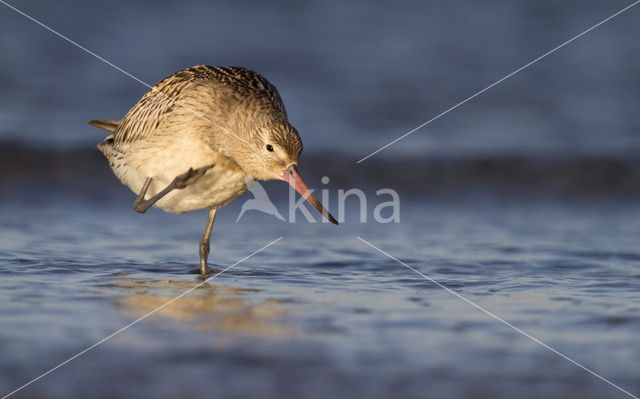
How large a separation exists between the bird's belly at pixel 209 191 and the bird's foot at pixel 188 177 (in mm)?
64

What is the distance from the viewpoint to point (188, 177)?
645 centimetres

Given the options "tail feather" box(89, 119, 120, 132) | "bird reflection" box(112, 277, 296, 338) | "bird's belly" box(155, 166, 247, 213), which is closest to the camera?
"bird reflection" box(112, 277, 296, 338)

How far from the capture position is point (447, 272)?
21.4 ft

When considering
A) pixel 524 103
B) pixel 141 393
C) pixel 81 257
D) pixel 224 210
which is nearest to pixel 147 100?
pixel 81 257

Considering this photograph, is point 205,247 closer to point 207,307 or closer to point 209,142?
point 209,142

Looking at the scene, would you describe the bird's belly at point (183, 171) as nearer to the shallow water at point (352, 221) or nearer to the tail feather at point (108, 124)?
the shallow water at point (352, 221)

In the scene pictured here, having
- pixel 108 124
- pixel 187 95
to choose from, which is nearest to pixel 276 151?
pixel 187 95

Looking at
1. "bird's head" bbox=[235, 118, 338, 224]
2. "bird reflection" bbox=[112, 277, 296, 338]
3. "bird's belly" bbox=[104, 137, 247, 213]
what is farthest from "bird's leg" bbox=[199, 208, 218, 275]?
"bird's head" bbox=[235, 118, 338, 224]

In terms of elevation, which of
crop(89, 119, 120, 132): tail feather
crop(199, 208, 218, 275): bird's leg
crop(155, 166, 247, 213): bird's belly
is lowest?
crop(199, 208, 218, 275): bird's leg

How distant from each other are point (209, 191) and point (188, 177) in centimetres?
25

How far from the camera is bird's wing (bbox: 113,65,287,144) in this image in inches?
259

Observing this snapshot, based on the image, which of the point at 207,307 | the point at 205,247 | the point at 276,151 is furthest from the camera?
the point at 205,247

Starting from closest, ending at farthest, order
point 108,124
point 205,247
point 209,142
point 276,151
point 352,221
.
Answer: point 276,151 → point 209,142 → point 205,247 → point 108,124 → point 352,221

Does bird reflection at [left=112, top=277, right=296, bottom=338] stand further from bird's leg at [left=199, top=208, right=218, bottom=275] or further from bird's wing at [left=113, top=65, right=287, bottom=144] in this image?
bird's wing at [left=113, top=65, right=287, bottom=144]
